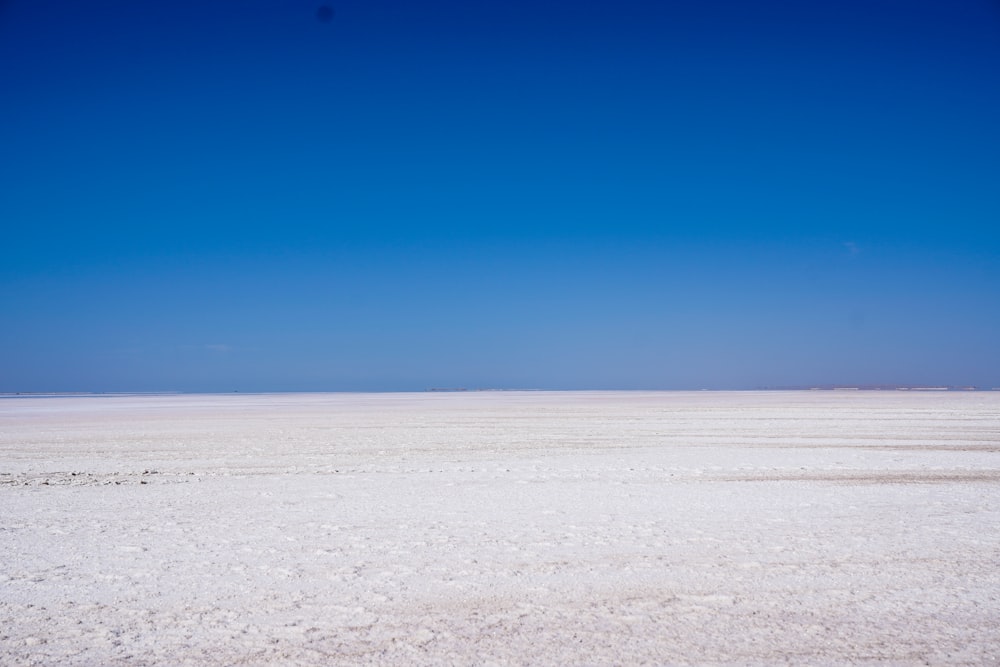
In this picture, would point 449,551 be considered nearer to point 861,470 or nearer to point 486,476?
point 486,476

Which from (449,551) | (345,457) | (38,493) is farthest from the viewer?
(345,457)

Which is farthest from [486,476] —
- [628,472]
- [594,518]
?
[594,518]

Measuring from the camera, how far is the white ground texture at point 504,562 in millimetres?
4520

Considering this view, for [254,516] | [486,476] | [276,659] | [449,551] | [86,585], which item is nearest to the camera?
[276,659]

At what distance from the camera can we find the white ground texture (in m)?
4.52

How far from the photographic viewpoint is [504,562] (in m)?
6.41

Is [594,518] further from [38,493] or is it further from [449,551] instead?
[38,493]

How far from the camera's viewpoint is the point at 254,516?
852 centimetres

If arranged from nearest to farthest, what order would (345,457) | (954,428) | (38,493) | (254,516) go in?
(254,516) < (38,493) < (345,457) < (954,428)

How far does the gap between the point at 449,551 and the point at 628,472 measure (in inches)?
240

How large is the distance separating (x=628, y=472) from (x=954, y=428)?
14.4 metres

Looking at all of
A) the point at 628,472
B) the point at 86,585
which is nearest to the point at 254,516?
the point at 86,585

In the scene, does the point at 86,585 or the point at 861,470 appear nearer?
the point at 86,585

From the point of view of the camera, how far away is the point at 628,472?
12.2 metres
